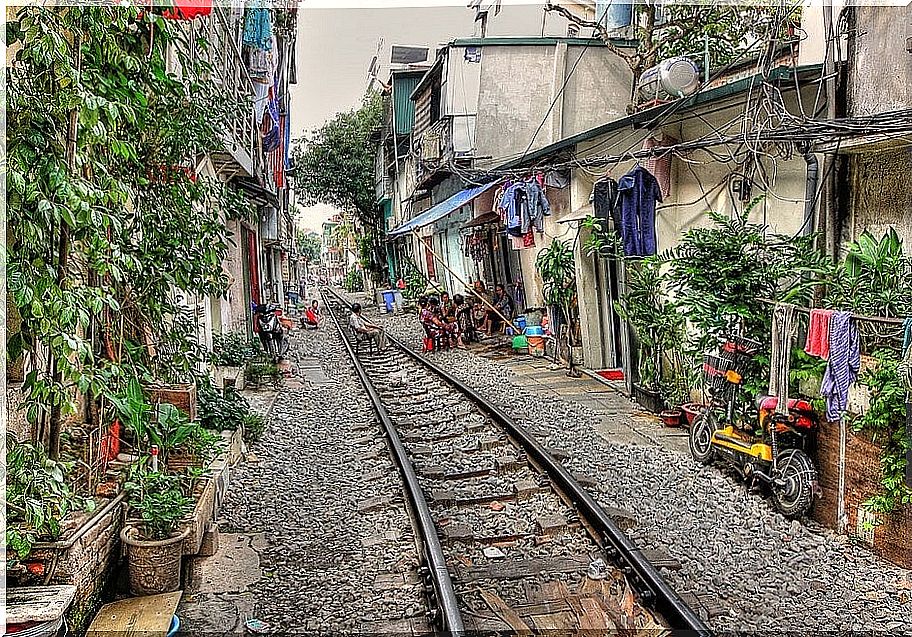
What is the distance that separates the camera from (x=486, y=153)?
21.4 meters

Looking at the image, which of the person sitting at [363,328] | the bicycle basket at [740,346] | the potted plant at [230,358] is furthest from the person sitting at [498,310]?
the bicycle basket at [740,346]

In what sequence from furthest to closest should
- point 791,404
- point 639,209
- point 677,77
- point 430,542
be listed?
point 639,209
point 677,77
point 791,404
point 430,542

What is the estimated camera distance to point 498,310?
21047 millimetres

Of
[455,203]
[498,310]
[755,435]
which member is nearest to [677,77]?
[755,435]

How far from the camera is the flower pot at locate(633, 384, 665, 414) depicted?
11852 mm

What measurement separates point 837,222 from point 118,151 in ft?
23.7

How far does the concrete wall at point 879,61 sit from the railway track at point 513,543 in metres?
4.86

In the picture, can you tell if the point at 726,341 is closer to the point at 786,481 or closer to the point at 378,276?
the point at 786,481

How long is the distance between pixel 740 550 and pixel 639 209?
6.51m

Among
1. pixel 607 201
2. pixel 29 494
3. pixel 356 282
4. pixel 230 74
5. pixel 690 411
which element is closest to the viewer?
pixel 29 494

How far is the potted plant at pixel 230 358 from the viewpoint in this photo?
41.5ft

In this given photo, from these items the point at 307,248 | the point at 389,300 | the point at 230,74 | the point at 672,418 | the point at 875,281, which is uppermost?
the point at 307,248

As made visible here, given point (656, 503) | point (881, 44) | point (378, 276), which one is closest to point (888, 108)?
point (881, 44)

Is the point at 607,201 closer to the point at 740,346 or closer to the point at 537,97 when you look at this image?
the point at 740,346
